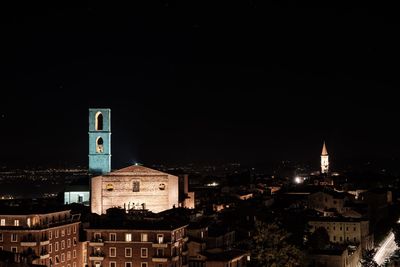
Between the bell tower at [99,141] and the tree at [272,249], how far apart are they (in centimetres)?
2028

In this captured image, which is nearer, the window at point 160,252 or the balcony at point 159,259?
the balcony at point 159,259

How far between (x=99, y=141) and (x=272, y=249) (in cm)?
2433

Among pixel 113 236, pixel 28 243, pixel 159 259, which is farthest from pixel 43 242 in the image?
pixel 159 259

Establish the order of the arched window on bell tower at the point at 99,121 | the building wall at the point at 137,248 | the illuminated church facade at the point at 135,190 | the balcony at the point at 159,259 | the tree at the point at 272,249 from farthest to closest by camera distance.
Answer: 1. the arched window on bell tower at the point at 99,121
2. the illuminated church facade at the point at 135,190
3. the tree at the point at 272,249
4. the building wall at the point at 137,248
5. the balcony at the point at 159,259

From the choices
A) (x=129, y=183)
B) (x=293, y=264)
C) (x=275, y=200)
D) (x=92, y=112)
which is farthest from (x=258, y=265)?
(x=275, y=200)

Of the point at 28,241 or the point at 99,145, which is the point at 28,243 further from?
the point at 99,145

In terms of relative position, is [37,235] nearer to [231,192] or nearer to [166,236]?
[166,236]

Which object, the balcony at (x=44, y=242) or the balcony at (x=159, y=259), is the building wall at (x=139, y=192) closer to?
the balcony at (x=159, y=259)

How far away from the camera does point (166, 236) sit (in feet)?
155

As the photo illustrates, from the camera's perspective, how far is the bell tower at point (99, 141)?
68125 mm

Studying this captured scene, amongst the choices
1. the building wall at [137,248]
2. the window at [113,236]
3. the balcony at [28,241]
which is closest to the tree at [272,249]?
the building wall at [137,248]

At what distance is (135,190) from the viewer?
65.7 meters

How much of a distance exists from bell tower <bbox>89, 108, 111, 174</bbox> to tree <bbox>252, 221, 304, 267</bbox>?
2028 centimetres

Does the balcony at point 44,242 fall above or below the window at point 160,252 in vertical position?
above
